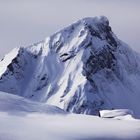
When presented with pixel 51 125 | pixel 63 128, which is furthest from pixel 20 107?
pixel 63 128

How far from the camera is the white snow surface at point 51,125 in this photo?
49000 millimetres

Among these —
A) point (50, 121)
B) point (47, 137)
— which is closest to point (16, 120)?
point (50, 121)

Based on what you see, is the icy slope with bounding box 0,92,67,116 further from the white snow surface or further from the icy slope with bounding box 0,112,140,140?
the icy slope with bounding box 0,112,140,140

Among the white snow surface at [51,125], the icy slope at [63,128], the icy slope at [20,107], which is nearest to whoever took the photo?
the icy slope at [63,128]

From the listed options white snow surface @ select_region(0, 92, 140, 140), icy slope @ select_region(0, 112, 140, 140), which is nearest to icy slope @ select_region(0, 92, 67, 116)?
white snow surface @ select_region(0, 92, 140, 140)

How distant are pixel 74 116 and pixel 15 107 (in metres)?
4.46

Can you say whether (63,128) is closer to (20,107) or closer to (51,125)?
(51,125)

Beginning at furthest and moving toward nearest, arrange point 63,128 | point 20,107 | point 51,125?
1. point 20,107
2. point 51,125
3. point 63,128

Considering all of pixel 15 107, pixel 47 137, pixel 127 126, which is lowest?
pixel 47 137

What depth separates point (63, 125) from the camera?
175ft

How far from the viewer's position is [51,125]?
5294 cm

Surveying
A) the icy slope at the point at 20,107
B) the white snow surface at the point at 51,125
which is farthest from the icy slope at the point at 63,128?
the icy slope at the point at 20,107

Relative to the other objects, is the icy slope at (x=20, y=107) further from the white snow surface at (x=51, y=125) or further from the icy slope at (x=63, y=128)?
the icy slope at (x=63, y=128)

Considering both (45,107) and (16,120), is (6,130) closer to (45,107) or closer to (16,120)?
(16,120)
